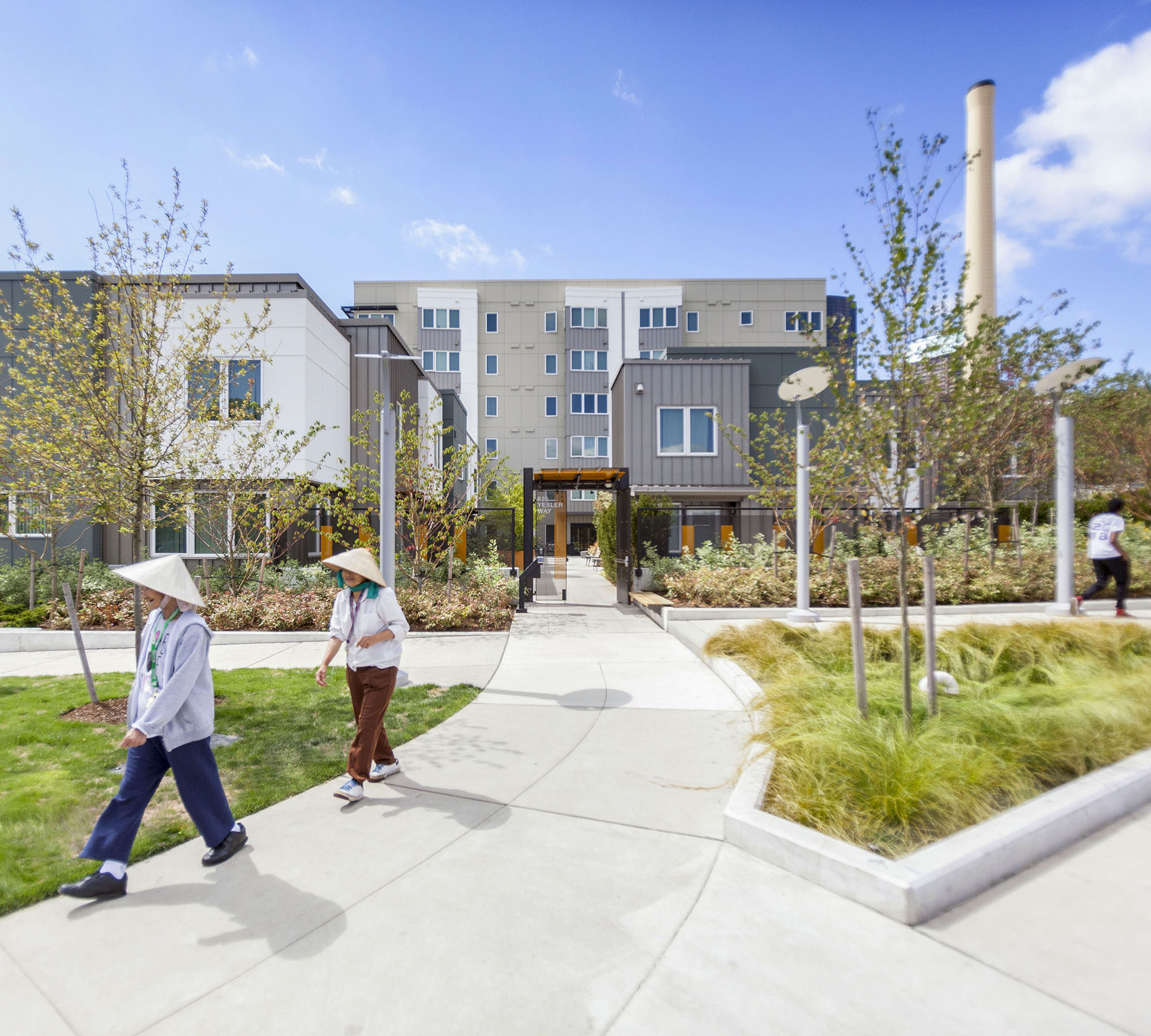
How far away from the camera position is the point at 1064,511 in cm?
1056

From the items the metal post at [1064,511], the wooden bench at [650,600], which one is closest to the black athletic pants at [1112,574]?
the metal post at [1064,511]

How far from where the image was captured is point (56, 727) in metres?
5.34

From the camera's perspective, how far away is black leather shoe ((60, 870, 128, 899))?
9.45ft

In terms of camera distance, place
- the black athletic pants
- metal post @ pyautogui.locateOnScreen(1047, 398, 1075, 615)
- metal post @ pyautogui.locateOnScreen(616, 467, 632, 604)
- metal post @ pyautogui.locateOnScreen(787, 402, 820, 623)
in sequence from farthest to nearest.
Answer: metal post @ pyautogui.locateOnScreen(616, 467, 632, 604) → metal post @ pyautogui.locateOnScreen(1047, 398, 1075, 615) → the black athletic pants → metal post @ pyautogui.locateOnScreen(787, 402, 820, 623)

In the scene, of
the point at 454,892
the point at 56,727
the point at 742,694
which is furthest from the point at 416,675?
the point at 454,892

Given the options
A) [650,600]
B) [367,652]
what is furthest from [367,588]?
[650,600]

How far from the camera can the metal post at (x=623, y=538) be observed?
12930mm

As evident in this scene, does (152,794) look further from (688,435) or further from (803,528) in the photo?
(688,435)

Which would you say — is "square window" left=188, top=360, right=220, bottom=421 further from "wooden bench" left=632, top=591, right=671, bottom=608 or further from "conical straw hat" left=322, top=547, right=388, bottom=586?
"wooden bench" left=632, top=591, right=671, bottom=608

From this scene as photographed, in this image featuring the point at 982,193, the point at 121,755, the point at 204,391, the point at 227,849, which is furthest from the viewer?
the point at 982,193

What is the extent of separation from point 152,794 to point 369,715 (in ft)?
3.99

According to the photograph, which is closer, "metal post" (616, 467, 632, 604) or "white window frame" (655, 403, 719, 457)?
"metal post" (616, 467, 632, 604)

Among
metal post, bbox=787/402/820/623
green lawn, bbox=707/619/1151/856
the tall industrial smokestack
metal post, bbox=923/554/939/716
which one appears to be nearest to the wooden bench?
metal post, bbox=787/402/820/623

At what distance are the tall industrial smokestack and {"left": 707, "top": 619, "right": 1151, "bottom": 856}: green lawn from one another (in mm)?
23531
